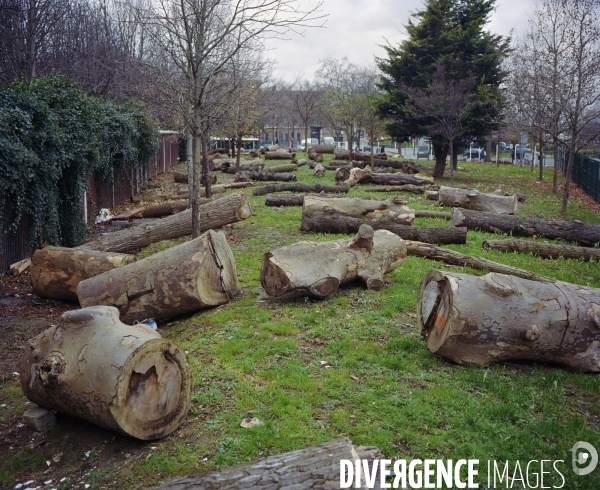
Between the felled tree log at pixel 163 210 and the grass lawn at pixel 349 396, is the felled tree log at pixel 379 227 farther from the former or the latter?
the felled tree log at pixel 163 210

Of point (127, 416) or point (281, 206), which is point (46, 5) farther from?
point (127, 416)

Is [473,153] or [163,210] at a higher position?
[473,153]

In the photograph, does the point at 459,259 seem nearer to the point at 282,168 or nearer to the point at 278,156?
the point at 282,168

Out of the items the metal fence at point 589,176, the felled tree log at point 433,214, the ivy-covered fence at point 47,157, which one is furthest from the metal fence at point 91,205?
the metal fence at point 589,176

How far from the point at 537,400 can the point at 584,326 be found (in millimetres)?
1030

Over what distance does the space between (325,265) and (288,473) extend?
13.8 ft

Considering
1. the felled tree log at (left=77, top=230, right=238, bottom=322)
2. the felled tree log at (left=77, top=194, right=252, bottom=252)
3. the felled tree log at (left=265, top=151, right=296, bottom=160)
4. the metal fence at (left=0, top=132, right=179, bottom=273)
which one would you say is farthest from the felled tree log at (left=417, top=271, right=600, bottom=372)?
the felled tree log at (left=265, top=151, right=296, bottom=160)

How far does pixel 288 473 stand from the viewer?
3455 mm

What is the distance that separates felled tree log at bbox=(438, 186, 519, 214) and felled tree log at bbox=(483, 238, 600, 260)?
13.0 ft

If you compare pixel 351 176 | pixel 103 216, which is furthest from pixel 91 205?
pixel 351 176

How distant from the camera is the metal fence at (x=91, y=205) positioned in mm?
9625

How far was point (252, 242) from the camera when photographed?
11.4 metres

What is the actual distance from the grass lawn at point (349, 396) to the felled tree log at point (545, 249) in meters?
3.82

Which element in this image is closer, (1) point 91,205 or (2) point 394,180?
(1) point 91,205
